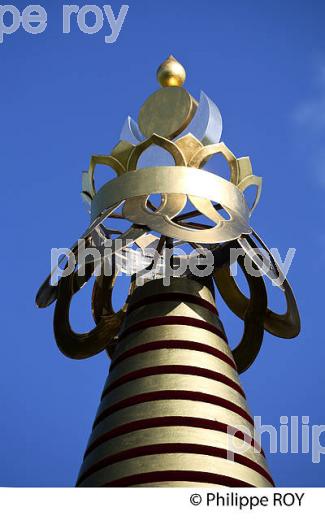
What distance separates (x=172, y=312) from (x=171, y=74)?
8.39ft

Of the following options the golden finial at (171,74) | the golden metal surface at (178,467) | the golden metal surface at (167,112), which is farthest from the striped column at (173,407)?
the golden finial at (171,74)

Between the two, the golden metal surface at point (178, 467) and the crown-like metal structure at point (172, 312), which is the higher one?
the crown-like metal structure at point (172, 312)

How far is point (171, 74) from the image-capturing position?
10758mm

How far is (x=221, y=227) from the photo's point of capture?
9.42 metres

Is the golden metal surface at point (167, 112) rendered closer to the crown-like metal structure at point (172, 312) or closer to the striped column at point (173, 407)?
the crown-like metal structure at point (172, 312)

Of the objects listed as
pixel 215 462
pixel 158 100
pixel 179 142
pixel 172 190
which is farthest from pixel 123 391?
pixel 158 100

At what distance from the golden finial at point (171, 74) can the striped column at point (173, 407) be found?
2.09 m

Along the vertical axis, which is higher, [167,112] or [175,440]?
[167,112]

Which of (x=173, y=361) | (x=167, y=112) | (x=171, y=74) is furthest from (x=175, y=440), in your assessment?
(x=171, y=74)

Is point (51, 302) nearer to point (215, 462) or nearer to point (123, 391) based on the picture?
point (123, 391)

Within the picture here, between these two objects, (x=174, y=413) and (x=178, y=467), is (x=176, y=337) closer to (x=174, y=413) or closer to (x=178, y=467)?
(x=174, y=413)

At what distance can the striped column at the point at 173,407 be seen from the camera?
8.23m
